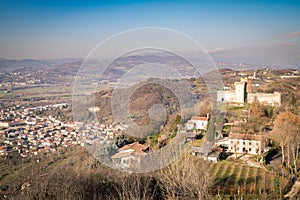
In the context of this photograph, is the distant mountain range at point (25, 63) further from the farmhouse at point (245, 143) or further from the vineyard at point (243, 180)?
the vineyard at point (243, 180)

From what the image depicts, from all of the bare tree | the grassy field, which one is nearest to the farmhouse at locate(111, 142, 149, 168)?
the grassy field

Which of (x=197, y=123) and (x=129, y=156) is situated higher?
(x=129, y=156)

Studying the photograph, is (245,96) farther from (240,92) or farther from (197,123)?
(197,123)

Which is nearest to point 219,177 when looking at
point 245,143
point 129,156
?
A: point 129,156

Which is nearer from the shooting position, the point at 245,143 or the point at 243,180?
the point at 243,180

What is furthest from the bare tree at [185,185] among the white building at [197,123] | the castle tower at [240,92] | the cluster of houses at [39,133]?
the castle tower at [240,92]

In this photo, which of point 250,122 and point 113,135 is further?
point 250,122

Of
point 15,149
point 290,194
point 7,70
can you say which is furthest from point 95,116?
point 7,70

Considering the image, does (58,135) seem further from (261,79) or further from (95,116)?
(261,79)
